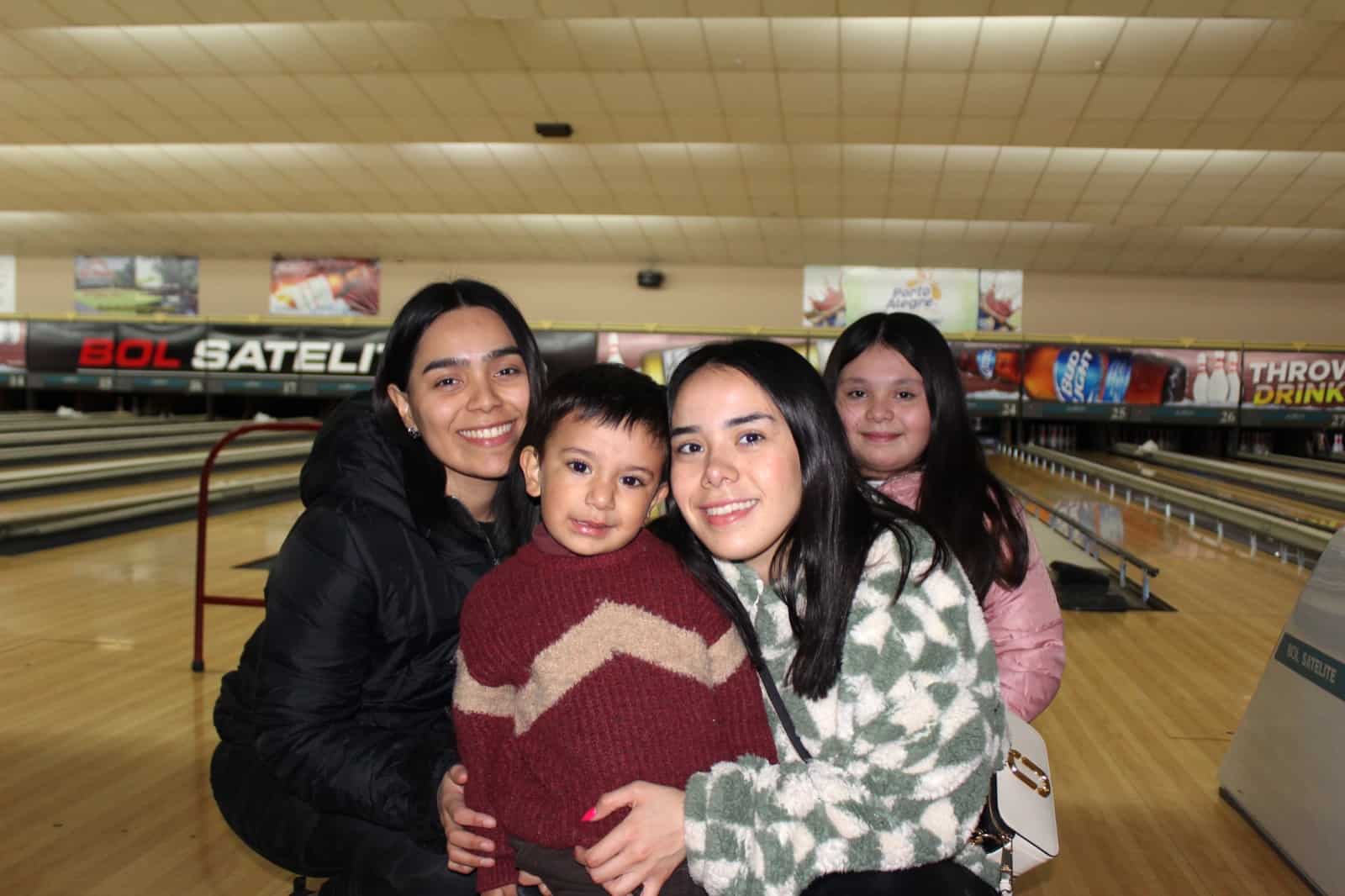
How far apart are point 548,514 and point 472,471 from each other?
0.40 m

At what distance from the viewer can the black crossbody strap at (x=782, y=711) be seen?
127 centimetres

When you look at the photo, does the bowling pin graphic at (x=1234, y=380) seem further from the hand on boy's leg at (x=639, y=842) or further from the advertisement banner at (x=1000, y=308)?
the hand on boy's leg at (x=639, y=842)

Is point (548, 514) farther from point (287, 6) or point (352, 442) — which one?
point (287, 6)

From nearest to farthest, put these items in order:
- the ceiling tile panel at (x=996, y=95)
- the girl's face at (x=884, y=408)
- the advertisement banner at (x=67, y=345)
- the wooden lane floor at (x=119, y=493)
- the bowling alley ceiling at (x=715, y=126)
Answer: the girl's face at (x=884, y=408) → the wooden lane floor at (x=119, y=493) → the bowling alley ceiling at (x=715, y=126) → the ceiling tile panel at (x=996, y=95) → the advertisement banner at (x=67, y=345)

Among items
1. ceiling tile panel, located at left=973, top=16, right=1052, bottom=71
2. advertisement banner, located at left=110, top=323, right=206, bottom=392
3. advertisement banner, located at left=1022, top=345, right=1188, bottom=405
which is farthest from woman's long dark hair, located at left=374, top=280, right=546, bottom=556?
advertisement banner, located at left=110, top=323, right=206, bottom=392

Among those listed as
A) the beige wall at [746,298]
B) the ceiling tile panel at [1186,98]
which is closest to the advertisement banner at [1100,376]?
the beige wall at [746,298]

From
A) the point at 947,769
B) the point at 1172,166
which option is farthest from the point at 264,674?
the point at 1172,166

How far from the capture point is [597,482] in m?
1.36

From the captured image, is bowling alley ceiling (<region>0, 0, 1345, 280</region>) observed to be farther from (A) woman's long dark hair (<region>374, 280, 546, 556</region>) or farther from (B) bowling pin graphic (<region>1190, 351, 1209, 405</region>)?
(A) woman's long dark hair (<region>374, 280, 546, 556</region>)

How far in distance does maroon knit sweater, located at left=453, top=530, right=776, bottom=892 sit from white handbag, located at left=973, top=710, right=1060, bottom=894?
12.4 inches

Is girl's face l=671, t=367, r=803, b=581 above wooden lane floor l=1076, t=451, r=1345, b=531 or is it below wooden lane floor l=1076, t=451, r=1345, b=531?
above

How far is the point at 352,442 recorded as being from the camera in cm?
165

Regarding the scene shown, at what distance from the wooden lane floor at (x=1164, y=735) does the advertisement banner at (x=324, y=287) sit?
36.9 ft

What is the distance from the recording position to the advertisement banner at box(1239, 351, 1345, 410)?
37.5ft
